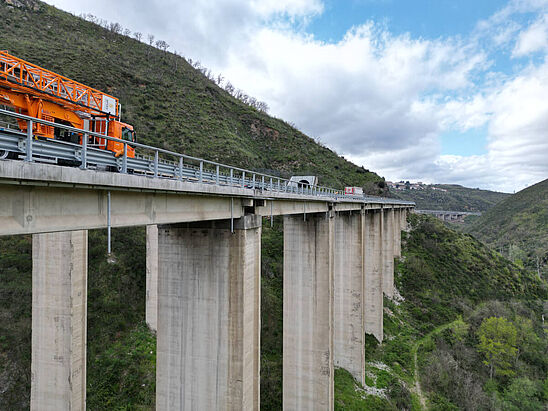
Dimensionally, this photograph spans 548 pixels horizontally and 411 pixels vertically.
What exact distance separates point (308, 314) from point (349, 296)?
8.18 m

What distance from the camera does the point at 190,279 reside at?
10.7 metres

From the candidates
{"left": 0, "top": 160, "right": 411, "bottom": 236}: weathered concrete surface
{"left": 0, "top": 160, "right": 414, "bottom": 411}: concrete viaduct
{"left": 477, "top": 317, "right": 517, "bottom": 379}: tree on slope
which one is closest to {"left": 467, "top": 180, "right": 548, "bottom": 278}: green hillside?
{"left": 477, "top": 317, "right": 517, "bottom": 379}: tree on slope

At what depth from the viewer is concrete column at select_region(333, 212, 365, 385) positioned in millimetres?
24778

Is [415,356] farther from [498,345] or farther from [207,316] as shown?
[207,316]

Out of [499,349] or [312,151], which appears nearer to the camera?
[499,349]

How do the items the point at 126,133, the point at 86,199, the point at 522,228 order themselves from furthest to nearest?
1. the point at 522,228
2. the point at 126,133
3. the point at 86,199

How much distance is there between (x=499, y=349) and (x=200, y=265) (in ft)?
113

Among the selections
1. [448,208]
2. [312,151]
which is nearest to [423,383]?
[312,151]

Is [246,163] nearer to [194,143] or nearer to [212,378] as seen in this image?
[194,143]

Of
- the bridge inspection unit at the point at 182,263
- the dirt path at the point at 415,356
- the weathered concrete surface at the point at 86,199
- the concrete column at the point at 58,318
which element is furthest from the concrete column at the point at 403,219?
the weathered concrete surface at the point at 86,199

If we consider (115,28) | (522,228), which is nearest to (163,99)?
(115,28)

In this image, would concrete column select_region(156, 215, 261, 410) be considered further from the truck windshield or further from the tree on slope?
the tree on slope

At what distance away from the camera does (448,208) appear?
187 metres

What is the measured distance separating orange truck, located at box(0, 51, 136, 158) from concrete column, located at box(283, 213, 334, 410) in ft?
37.1
